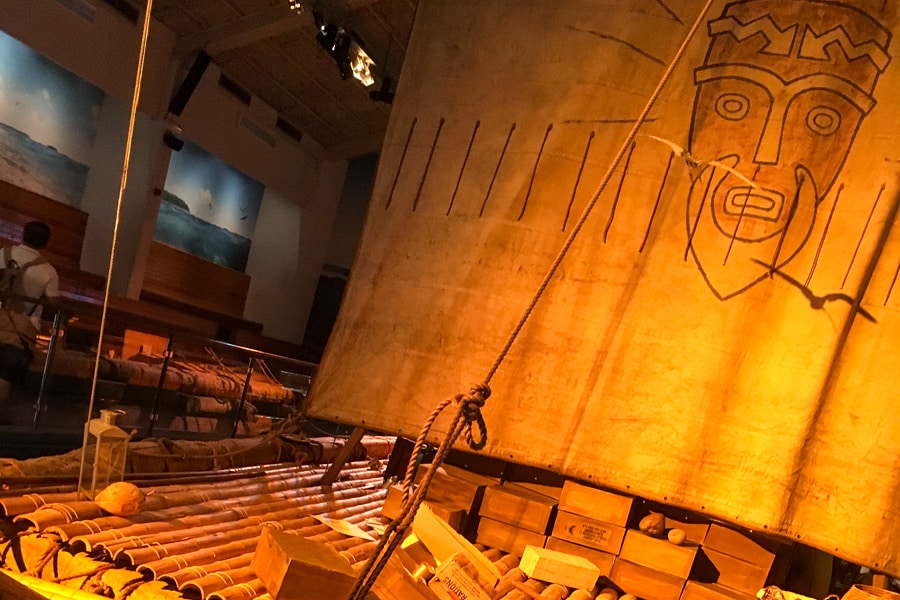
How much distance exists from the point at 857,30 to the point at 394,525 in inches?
130

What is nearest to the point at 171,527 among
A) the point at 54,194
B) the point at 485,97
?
the point at 485,97

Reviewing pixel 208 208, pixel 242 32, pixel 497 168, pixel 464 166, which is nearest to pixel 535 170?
pixel 497 168

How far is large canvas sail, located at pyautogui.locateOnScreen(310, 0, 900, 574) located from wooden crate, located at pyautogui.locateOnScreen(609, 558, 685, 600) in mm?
343

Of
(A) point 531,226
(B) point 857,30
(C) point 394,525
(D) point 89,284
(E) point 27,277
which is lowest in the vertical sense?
(D) point 89,284

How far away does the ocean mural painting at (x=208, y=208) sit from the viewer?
36.2 ft

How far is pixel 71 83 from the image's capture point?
918 cm

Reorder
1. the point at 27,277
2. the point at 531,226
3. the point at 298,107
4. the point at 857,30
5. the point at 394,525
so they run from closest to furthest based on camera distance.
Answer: the point at 394,525 < the point at 857,30 < the point at 531,226 < the point at 27,277 < the point at 298,107

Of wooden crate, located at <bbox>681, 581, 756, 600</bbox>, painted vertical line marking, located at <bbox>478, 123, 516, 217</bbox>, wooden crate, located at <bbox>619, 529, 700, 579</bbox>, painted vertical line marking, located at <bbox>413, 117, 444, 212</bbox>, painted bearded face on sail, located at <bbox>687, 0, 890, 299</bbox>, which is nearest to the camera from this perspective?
wooden crate, located at <bbox>681, 581, 756, 600</bbox>

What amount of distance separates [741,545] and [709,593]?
0.33 metres

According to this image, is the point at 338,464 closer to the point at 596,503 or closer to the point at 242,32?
the point at 596,503

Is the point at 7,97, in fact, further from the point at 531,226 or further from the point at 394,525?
the point at 394,525

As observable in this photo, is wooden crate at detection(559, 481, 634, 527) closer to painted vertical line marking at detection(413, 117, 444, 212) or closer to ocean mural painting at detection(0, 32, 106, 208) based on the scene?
painted vertical line marking at detection(413, 117, 444, 212)

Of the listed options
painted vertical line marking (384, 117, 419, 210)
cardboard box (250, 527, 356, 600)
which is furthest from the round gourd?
painted vertical line marking (384, 117, 419, 210)

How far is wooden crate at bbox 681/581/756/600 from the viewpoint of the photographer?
2883 mm
